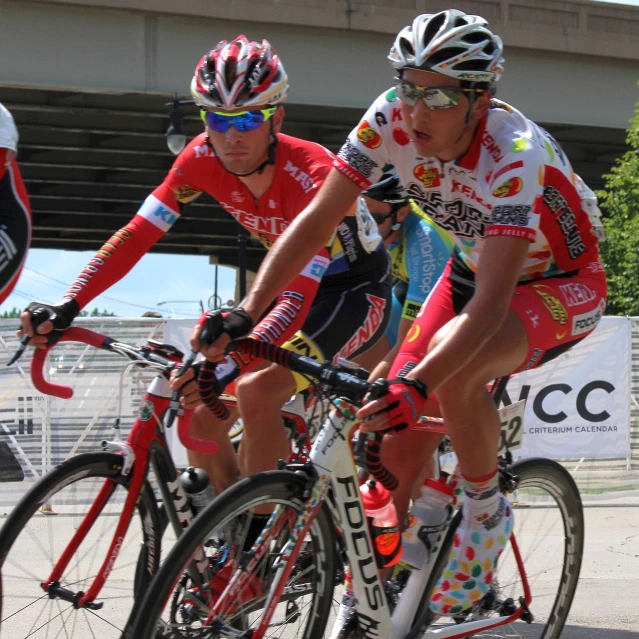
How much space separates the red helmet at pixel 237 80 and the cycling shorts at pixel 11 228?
785 mm

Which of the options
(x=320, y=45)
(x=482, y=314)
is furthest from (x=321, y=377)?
(x=320, y=45)

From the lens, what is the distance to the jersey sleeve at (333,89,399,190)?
3553mm

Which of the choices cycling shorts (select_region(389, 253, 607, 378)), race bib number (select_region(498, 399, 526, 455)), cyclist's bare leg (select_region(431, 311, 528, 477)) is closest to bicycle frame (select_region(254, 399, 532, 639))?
cyclist's bare leg (select_region(431, 311, 528, 477))

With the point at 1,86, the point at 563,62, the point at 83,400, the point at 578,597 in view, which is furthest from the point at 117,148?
the point at 578,597

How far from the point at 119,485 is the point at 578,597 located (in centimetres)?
272

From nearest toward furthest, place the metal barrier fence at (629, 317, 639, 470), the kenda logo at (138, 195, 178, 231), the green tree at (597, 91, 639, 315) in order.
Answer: the kenda logo at (138, 195, 178, 231) → the metal barrier fence at (629, 317, 639, 470) → the green tree at (597, 91, 639, 315)

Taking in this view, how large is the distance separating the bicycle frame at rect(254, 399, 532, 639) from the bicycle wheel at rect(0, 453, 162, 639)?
71 centimetres

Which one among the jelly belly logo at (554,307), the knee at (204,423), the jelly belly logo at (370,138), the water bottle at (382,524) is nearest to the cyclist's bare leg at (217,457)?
the knee at (204,423)

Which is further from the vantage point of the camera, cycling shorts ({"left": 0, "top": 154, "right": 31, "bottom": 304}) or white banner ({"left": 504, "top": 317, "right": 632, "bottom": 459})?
white banner ({"left": 504, "top": 317, "right": 632, "bottom": 459})

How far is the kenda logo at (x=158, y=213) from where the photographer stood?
409 cm

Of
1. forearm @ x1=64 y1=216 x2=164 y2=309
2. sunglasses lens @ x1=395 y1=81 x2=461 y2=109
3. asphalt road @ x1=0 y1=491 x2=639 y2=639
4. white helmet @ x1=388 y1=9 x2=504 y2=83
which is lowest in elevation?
asphalt road @ x1=0 y1=491 x2=639 y2=639

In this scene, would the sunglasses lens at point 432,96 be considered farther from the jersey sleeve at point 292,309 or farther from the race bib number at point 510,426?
the race bib number at point 510,426

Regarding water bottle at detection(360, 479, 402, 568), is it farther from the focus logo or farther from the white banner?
the white banner

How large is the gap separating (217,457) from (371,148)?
130 centimetres
